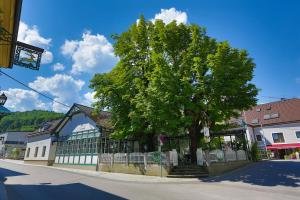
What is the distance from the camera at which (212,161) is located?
17.3 meters

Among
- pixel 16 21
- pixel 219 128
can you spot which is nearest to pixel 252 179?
pixel 219 128

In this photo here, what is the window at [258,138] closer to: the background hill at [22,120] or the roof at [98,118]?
the roof at [98,118]

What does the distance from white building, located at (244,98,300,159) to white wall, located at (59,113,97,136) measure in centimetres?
2548

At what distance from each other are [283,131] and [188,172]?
1110 inches

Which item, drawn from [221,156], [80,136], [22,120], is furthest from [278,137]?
[22,120]

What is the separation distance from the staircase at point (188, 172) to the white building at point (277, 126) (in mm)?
21646

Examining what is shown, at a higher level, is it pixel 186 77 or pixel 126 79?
pixel 126 79

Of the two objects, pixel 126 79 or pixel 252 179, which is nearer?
pixel 252 179

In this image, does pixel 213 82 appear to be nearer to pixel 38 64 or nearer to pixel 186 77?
pixel 186 77

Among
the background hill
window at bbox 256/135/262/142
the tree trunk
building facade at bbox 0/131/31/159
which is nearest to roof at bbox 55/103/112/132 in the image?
the tree trunk

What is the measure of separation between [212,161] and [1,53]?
15.1 metres

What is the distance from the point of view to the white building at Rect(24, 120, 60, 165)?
1283 inches

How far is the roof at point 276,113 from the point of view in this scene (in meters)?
37.2

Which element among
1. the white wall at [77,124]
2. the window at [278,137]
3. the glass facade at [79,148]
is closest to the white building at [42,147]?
the glass facade at [79,148]
